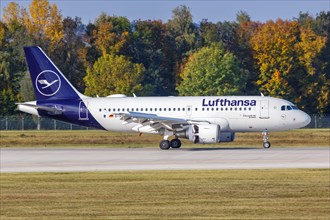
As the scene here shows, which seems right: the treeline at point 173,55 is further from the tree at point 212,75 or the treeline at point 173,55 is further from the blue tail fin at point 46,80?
the blue tail fin at point 46,80

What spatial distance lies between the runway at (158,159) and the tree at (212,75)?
49089mm

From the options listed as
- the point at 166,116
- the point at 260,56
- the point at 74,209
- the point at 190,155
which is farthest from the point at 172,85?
the point at 74,209

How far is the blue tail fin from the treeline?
43397 millimetres

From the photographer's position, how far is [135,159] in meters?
45.5

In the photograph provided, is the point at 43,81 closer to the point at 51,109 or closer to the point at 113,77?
the point at 51,109

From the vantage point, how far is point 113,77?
106875 mm

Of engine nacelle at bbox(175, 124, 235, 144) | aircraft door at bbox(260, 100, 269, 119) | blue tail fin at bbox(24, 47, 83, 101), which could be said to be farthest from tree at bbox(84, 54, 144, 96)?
engine nacelle at bbox(175, 124, 235, 144)

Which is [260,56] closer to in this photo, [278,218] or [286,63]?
[286,63]

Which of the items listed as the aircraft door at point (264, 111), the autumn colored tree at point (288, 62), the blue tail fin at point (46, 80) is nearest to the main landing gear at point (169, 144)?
the aircraft door at point (264, 111)

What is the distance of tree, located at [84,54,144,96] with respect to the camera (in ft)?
345

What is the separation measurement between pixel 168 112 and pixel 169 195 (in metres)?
27.2

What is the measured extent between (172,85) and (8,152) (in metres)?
68.5

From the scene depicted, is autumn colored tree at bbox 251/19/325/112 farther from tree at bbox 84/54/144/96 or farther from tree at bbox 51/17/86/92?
tree at bbox 51/17/86/92

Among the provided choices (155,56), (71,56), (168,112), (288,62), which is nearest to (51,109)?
(168,112)
